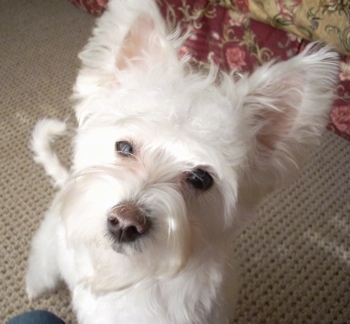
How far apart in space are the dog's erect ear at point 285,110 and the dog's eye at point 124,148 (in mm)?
213

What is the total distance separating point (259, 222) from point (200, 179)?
71 cm

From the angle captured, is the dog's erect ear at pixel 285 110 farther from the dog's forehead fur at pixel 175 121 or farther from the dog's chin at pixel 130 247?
the dog's chin at pixel 130 247

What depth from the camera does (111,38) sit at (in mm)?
861

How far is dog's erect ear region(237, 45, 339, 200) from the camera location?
0.76 meters

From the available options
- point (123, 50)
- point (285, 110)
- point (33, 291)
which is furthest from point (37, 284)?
point (285, 110)

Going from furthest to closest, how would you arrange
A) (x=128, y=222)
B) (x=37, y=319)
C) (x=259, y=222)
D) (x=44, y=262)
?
(x=259, y=222)
(x=44, y=262)
(x=37, y=319)
(x=128, y=222)

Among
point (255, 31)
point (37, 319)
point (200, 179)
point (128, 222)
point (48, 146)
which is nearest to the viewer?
point (128, 222)

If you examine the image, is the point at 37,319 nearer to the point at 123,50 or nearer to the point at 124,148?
the point at 124,148

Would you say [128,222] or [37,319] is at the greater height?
[128,222]

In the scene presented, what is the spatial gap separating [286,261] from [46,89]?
110 centimetres

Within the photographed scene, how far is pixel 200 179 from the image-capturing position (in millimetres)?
814

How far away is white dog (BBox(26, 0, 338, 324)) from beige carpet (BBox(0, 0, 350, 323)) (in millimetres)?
399

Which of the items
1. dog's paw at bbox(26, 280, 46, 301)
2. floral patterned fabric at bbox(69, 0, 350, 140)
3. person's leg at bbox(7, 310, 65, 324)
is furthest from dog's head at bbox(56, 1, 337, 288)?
floral patterned fabric at bbox(69, 0, 350, 140)

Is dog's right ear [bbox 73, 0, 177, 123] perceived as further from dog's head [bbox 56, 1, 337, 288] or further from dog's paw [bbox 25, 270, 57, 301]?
dog's paw [bbox 25, 270, 57, 301]
